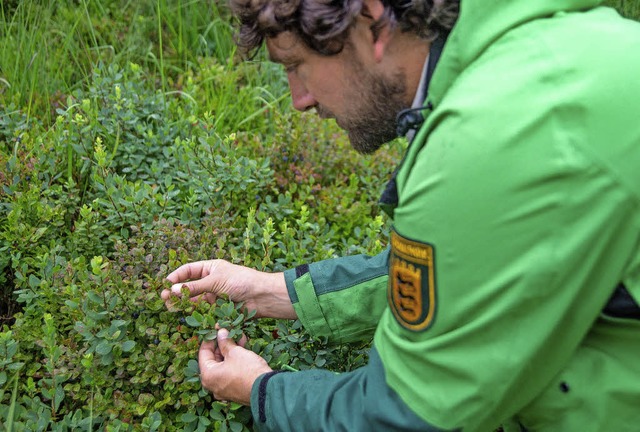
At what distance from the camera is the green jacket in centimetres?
137

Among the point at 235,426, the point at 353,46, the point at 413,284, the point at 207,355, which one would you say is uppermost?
the point at 353,46

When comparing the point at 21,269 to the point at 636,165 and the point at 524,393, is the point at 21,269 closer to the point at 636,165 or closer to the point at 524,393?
the point at 524,393

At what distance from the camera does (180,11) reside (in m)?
4.23

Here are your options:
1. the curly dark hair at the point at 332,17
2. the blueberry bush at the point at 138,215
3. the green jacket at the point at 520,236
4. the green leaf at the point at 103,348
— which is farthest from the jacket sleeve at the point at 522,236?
the green leaf at the point at 103,348

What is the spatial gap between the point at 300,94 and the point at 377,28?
340mm

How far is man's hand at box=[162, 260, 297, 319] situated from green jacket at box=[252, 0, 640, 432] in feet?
2.19

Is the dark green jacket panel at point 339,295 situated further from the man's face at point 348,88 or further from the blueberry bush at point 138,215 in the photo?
the man's face at point 348,88

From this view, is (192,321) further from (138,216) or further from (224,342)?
(138,216)

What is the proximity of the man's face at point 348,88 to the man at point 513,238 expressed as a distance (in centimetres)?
15

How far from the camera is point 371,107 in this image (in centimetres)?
196

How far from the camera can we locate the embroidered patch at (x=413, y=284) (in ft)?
4.85

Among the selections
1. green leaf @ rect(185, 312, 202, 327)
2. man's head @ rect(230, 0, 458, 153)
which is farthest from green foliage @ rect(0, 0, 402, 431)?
man's head @ rect(230, 0, 458, 153)

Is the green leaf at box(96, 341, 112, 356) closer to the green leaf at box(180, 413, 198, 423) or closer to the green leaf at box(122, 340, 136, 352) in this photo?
the green leaf at box(122, 340, 136, 352)

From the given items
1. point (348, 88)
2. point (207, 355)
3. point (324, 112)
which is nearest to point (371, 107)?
point (348, 88)
